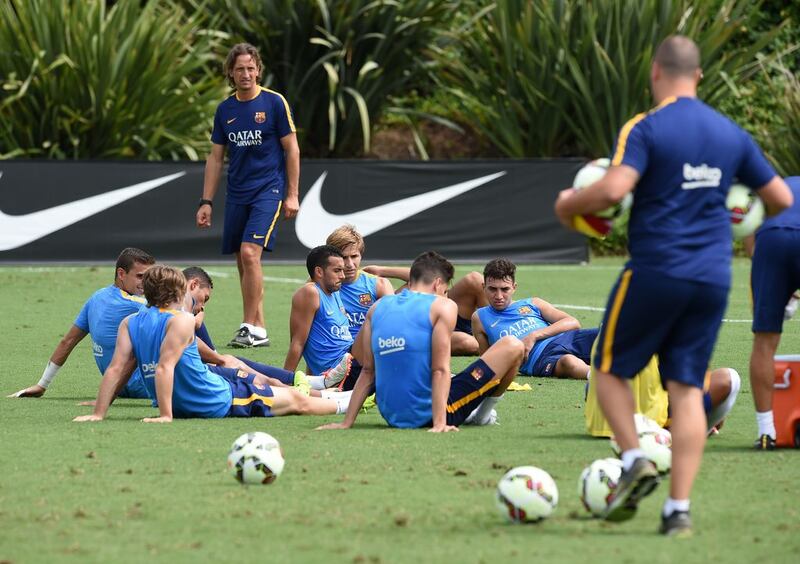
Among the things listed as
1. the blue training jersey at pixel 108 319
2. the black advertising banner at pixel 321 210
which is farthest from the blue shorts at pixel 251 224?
the black advertising banner at pixel 321 210

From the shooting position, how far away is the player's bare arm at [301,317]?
33.2 ft

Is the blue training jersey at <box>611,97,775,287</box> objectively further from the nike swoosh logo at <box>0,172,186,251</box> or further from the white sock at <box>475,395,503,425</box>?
the nike swoosh logo at <box>0,172,186,251</box>

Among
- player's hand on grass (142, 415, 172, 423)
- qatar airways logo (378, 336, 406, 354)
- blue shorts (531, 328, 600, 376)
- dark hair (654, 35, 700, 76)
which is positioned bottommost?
player's hand on grass (142, 415, 172, 423)

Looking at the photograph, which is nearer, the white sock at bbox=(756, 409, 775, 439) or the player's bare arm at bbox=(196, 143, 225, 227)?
the white sock at bbox=(756, 409, 775, 439)

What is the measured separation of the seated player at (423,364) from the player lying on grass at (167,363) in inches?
33.0

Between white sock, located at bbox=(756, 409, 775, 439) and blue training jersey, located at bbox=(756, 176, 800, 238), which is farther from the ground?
blue training jersey, located at bbox=(756, 176, 800, 238)

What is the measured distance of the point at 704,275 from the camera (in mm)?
5480

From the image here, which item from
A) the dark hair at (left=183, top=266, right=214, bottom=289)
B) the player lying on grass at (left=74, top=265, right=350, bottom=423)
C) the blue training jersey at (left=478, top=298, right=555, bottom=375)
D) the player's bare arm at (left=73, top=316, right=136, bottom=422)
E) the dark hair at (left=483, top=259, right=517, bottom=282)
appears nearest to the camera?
the player lying on grass at (left=74, top=265, right=350, bottom=423)

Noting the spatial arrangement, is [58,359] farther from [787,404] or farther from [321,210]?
[321,210]

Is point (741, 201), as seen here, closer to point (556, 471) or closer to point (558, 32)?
point (556, 471)

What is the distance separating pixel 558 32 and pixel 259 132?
11.7 meters

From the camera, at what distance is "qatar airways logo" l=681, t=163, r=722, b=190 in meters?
5.45

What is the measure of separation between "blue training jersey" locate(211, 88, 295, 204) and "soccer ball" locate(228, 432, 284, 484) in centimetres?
634

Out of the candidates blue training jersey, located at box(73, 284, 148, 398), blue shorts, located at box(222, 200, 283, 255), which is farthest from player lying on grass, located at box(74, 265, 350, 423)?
blue shorts, located at box(222, 200, 283, 255)
